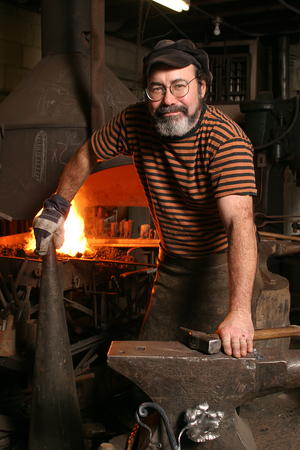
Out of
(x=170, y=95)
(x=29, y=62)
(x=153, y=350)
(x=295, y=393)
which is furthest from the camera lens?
(x=29, y=62)

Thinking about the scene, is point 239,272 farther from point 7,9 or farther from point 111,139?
point 7,9

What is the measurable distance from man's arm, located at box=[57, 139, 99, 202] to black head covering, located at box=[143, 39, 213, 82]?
537mm

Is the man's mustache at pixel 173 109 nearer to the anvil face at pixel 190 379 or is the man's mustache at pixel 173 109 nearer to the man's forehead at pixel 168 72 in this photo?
the man's forehead at pixel 168 72

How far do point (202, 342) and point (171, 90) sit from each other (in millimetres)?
1013

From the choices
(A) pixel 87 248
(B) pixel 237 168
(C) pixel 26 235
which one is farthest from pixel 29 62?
(B) pixel 237 168

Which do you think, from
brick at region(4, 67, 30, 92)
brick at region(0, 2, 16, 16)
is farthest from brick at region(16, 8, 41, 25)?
brick at region(4, 67, 30, 92)

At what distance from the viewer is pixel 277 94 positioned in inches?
228

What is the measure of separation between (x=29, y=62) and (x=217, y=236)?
354 cm

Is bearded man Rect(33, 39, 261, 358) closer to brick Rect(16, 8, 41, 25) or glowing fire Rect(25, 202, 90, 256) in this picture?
glowing fire Rect(25, 202, 90, 256)

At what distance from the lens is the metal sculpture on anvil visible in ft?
3.79

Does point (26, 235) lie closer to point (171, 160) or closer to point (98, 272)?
point (98, 272)

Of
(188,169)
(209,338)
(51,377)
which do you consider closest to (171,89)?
(188,169)

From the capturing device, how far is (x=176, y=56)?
1.58 m

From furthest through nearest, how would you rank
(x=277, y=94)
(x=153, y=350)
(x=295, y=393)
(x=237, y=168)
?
(x=277, y=94) < (x=295, y=393) < (x=237, y=168) < (x=153, y=350)
